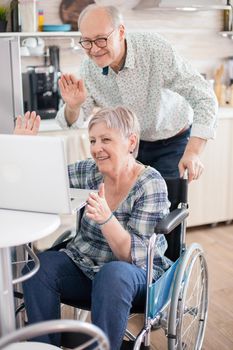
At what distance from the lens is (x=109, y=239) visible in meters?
1.52

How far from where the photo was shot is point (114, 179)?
5.58 ft

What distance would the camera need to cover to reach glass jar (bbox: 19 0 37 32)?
3000mm

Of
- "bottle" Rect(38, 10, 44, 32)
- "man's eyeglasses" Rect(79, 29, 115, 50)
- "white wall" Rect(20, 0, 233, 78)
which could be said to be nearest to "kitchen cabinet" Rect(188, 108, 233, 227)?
"white wall" Rect(20, 0, 233, 78)

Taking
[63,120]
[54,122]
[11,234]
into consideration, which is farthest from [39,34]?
[11,234]

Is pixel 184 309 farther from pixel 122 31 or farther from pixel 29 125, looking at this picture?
pixel 122 31

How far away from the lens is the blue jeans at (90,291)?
1407 mm

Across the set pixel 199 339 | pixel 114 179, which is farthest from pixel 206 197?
pixel 114 179

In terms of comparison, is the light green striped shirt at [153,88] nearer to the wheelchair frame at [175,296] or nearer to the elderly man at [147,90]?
the elderly man at [147,90]

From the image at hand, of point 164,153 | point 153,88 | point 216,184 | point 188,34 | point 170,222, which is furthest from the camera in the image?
point 188,34

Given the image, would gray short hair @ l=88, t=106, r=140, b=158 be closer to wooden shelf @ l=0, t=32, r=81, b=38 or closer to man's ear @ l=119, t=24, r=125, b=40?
man's ear @ l=119, t=24, r=125, b=40

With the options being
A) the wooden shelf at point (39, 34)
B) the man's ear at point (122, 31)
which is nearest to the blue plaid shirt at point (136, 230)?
the man's ear at point (122, 31)

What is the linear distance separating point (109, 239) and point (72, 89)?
656 millimetres

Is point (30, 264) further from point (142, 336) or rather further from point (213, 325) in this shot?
point (213, 325)

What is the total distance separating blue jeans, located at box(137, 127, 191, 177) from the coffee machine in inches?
43.6
